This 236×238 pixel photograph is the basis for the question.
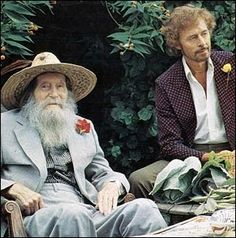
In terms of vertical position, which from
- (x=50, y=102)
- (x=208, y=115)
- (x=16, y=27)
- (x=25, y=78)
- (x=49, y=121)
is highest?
(x=16, y=27)

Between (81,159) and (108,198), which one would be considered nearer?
(108,198)

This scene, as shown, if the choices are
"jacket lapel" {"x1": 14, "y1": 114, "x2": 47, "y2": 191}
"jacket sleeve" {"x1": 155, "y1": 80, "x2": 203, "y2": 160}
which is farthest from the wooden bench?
"jacket lapel" {"x1": 14, "y1": 114, "x2": 47, "y2": 191}

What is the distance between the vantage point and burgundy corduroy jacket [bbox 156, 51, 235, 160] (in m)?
5.41

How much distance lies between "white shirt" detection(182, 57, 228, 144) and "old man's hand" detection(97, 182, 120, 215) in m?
0.96

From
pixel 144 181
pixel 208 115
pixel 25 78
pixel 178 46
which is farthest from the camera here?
pixel 178 46

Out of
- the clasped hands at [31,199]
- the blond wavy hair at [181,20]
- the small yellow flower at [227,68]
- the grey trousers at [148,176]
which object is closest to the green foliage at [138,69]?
the blond wavy hair at [181,20]

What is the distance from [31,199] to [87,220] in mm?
402

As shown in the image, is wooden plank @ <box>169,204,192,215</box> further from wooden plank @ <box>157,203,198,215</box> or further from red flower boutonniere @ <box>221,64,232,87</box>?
red flower boutonniere @ <box>221,64,232,87</box>

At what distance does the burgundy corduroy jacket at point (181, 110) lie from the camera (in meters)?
5.41

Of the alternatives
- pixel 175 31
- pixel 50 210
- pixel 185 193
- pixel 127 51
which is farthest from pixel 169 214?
pixel 127 51

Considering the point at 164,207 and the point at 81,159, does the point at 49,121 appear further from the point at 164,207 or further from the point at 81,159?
the point at 164,207

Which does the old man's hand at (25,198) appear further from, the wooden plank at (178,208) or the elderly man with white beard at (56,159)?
the wooden plank at (178,208)

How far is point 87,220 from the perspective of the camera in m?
4.12

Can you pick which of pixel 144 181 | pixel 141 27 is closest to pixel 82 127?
pixel 144 181
